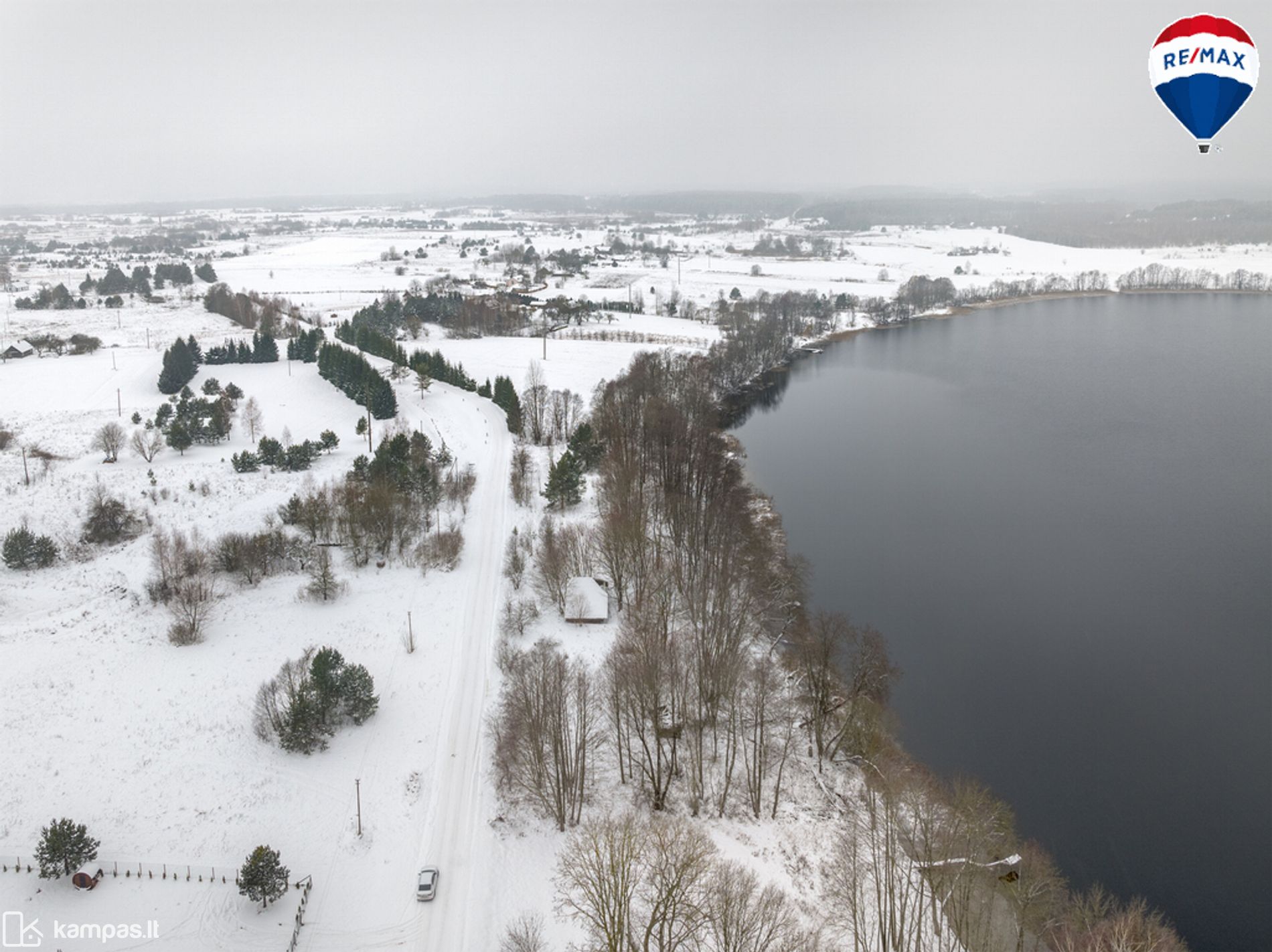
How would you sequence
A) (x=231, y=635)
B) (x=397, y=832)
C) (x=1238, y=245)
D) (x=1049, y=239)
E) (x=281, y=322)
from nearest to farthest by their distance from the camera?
(x=397, y=832) → (x=231, y=635) → (x=281, y=322) → (x=1238, y=245) → (x=1049, y=239)

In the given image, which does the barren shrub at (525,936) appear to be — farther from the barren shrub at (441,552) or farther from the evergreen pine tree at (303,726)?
the barren shrub at (441,552)

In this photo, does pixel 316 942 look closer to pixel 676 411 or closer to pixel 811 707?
pixel 811 707

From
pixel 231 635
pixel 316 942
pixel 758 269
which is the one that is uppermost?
pixel 758 269

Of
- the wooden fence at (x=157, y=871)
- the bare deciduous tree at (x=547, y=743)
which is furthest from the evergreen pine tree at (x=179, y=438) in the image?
the bare deciduous tree at (x=547, y=743)

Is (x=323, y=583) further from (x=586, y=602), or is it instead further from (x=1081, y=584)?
(x=1081, y=584)

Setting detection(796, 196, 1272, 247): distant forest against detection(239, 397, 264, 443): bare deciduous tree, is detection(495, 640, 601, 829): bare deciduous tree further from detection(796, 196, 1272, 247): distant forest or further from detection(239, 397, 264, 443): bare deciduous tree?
detection(796, 196, 1272, 247): distant forest

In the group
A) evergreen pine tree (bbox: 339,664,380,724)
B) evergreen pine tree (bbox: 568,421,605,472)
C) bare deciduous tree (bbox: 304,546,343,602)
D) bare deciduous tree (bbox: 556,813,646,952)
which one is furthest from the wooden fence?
evergreen pine tree (bbox: 568,421,605,472)

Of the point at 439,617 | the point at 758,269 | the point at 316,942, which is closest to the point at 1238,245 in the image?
the point at 758,269
